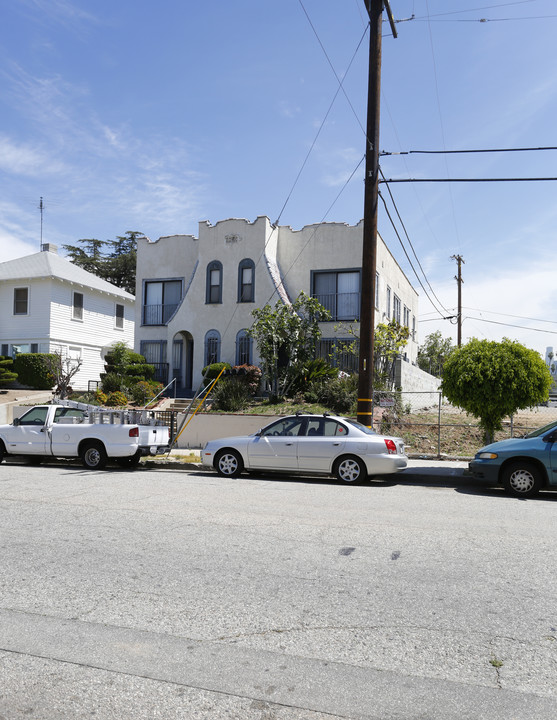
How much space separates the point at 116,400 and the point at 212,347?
532 cm

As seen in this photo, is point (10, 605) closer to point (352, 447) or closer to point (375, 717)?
point (375, 717)

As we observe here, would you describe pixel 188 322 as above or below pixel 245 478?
above

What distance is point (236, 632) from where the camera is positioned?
4.38 meters

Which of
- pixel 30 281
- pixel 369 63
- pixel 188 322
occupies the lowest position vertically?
pixel 188 322

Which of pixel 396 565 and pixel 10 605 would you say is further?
pixel 396 565

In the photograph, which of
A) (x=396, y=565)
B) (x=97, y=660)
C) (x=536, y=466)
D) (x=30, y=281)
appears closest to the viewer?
(x=97, y=660)

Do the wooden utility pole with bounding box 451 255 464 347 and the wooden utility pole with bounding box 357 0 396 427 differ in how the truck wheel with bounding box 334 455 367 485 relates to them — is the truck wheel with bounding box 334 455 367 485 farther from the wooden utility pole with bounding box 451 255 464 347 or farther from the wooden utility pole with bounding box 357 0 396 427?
the wooden utility pole with bounding box 451 255 464 347

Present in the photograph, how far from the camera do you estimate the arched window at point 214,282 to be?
2753cm

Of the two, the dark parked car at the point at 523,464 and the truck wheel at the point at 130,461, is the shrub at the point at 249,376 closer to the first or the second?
the truck wheel at the point at 130,461

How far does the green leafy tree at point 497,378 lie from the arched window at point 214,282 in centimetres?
1561

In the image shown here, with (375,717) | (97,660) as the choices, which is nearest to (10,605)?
(97,660)

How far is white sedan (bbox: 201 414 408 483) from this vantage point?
12.1 meters

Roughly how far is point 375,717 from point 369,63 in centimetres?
1518

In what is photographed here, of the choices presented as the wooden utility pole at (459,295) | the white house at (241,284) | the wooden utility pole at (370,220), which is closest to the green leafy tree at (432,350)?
the wooden utility pole at (459,295)
